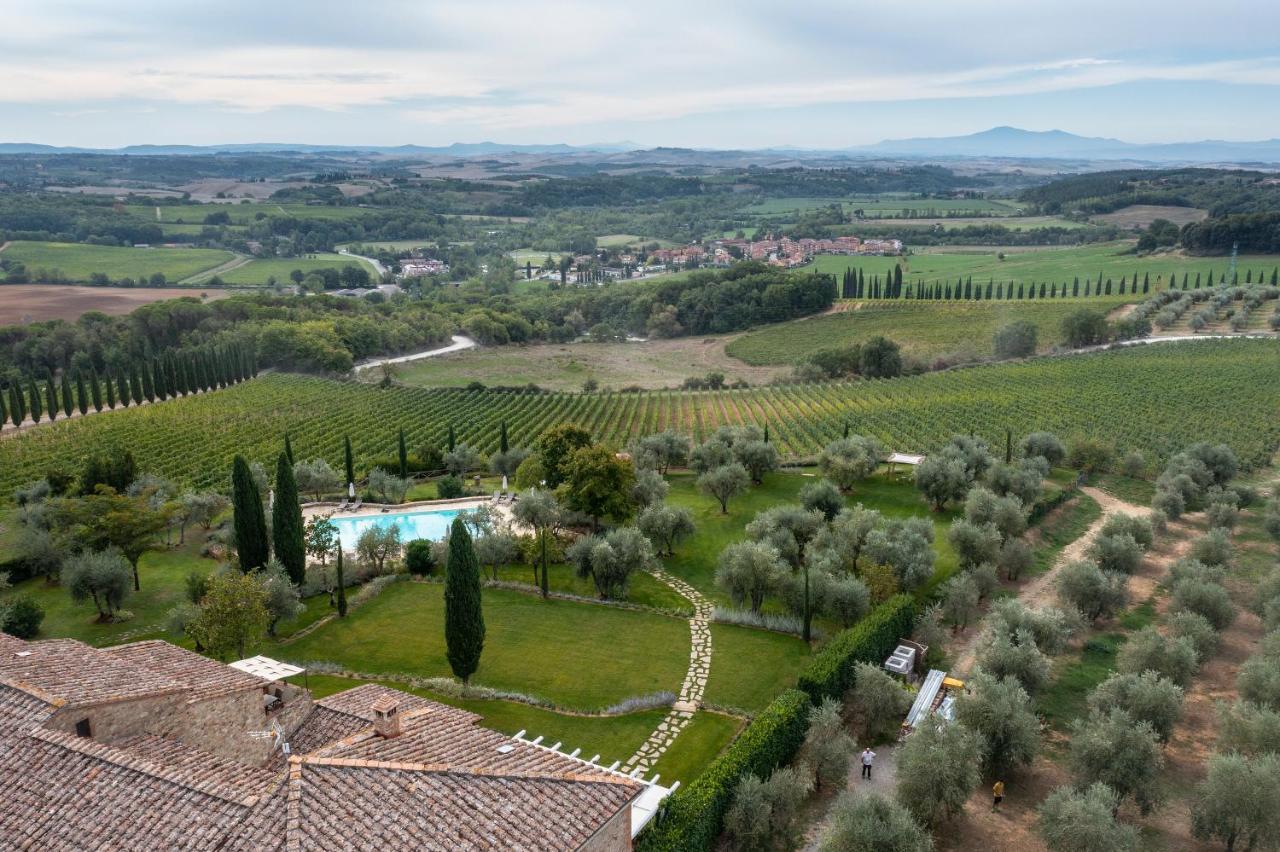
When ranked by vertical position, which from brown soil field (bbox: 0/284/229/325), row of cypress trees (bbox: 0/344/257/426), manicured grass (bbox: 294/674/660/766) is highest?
brown soil field (bbox: 0/284/229/325)

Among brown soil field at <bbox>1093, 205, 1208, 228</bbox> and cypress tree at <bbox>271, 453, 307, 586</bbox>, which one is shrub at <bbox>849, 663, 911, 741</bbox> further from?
brown soil field at <bbox>1093, 205, 1208, 228</bbox>

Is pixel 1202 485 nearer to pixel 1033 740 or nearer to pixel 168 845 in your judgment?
pixel 1033 740

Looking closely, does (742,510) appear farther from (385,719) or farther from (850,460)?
(385,719)

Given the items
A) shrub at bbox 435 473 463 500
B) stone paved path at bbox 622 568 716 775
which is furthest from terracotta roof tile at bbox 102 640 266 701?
shrub at bbox 435 473 463 500

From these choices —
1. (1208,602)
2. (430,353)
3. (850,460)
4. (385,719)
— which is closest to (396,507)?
(850,460)

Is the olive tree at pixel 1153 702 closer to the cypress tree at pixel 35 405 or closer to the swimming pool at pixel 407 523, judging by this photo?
the swimming pool at pixel 407 523

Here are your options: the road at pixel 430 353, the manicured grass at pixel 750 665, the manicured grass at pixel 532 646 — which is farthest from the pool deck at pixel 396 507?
the road at pixel 430 353

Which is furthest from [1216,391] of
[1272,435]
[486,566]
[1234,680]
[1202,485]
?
[486,566]
